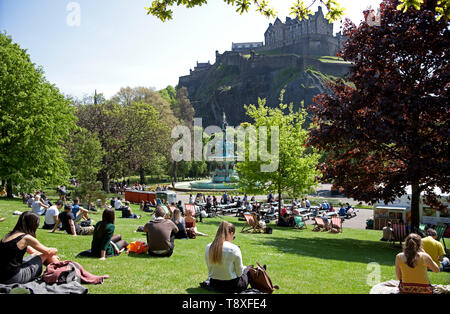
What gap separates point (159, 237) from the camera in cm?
808

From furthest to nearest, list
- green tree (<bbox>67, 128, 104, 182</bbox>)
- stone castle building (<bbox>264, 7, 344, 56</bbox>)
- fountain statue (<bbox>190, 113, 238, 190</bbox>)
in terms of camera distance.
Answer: stone castle building (<bbox>264, 7, 344, 56</bbox>), fountain statue (<bbox>190, 113, 238, 190</bbox>), green tree (<bbox>67, 128, 104, 182</bbox>)

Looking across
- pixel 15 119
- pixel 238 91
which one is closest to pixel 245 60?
pixel 238 91

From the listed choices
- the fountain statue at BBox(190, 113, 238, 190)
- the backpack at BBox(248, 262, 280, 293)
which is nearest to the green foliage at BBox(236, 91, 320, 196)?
the backpack at BBox(248, 262, 280, 293)

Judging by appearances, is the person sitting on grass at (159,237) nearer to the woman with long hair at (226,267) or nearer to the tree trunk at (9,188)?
the woman with long hair at (226,267)

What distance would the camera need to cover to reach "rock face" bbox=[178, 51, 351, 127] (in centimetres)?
11981

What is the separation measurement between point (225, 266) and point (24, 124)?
24.1 metres

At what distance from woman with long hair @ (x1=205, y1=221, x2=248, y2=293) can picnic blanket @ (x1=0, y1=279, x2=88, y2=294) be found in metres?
1.93

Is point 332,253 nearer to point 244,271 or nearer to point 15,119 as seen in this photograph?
point 244,271

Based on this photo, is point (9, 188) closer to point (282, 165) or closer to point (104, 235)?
point (282, 165)

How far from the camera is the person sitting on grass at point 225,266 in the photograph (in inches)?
211

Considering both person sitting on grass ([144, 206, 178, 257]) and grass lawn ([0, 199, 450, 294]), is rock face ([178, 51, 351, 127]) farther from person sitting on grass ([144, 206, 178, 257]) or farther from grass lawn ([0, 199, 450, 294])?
person sitting on grass ([144, 206, 178, 257])

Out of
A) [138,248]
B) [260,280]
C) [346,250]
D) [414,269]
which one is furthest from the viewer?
[346,250]

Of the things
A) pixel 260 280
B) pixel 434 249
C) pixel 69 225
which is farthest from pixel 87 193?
pixel 434 249

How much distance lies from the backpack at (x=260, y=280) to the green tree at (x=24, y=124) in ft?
75.5
